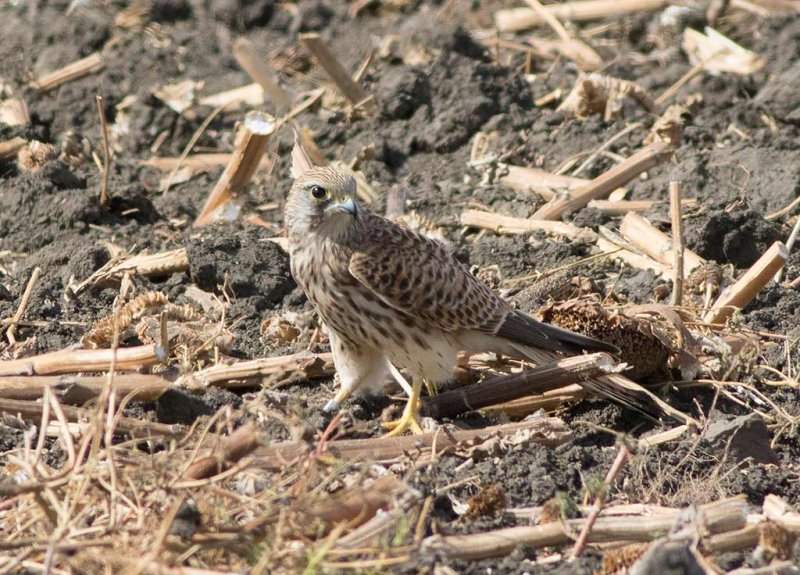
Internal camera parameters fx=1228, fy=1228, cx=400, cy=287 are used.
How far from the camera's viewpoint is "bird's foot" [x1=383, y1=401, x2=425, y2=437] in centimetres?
511

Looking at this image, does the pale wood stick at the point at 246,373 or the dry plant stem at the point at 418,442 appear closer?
the dry plant stem at the point at 418,442

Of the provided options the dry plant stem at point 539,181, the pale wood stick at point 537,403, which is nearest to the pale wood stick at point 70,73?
the dry plant stem at point 539,181

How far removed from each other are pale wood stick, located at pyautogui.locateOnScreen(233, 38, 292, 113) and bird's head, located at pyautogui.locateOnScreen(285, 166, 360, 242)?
8.60ft

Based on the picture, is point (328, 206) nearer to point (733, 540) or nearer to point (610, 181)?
point (733, 540)

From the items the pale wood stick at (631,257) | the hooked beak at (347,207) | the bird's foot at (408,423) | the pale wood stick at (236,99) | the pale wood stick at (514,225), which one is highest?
the hooked beak at (347,207)

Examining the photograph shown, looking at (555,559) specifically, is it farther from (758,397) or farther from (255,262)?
(255,262)

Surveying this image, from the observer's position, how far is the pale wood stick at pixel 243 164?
22.2ft

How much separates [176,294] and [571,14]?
4629 mm

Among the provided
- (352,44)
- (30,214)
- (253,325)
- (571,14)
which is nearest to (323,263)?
(253,325)

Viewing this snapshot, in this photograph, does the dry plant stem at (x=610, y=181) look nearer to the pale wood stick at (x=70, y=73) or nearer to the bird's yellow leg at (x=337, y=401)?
the bird's yellow leg at (x=337, y=401)

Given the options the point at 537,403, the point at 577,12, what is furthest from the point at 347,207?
the point at 577,12

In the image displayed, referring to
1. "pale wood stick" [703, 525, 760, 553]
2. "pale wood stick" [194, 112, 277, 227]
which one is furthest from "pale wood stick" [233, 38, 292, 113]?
"pale wood stick" [703, 525, 760, 553]

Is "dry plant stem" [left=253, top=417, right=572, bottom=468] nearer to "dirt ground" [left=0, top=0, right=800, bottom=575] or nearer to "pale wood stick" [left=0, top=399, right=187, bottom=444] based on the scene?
"dirt ground" [left=0, top=0, right=800, bottom=575]

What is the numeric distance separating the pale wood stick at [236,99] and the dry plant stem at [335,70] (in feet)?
2.39
